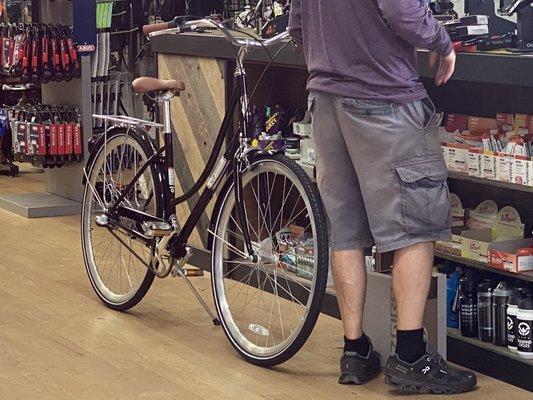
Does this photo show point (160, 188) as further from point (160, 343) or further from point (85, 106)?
point (85, 106)

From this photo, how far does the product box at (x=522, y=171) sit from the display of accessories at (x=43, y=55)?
362cm

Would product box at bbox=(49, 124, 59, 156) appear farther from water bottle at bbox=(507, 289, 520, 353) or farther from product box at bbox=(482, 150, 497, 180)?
water bottle at bbox=(507, 289, 520, 353)

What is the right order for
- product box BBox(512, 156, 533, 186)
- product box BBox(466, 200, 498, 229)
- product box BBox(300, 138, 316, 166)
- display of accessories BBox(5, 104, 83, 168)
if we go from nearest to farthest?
product box BBox(512, 156, 533, 186) → product box BBox(466, 200, 498, 229) → product box BBox(300, 138, 316, 166) → display of accessories BBox(5, 104, 83, 168)

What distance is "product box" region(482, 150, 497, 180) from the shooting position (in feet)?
12.4

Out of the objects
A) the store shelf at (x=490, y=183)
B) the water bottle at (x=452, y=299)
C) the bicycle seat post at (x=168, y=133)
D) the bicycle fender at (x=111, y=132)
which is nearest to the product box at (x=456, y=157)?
the store shelf at (x=490, y=183)

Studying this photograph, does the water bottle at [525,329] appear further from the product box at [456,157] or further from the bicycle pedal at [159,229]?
the bicycle pedal at [159,229]

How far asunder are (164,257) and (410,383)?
118 centimetres

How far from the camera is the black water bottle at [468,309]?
3854mm

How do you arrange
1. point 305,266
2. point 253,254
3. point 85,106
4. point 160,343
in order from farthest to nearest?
point 85,106 < point 305,266 < point 160,343 < point 253,254

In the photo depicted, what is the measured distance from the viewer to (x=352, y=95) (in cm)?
350

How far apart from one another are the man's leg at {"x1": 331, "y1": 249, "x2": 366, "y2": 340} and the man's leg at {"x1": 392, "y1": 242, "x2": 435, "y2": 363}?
0.46 ft

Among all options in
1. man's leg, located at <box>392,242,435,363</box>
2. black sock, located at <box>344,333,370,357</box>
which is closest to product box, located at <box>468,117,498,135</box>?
man's leg, located at <box>392,242,435,363</box>

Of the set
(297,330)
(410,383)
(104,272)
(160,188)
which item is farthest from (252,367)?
(104,272)

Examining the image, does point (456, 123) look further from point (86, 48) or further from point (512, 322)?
point (86, 48)
